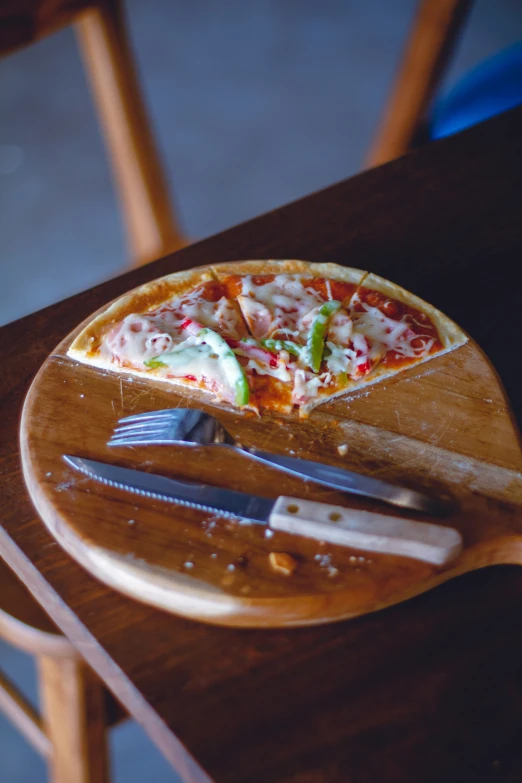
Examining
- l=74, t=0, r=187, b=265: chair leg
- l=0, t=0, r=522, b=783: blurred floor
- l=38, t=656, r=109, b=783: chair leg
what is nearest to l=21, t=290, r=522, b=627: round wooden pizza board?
l=38, t=656, r=109, b=783: chair leg

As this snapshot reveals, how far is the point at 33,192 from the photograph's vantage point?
17.2ft

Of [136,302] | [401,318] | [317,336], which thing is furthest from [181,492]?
[401,318]

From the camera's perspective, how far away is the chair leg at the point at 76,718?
1707 millimetres

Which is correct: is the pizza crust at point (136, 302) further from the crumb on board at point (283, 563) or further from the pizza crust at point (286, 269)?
the crumb on board at point (283, 563)

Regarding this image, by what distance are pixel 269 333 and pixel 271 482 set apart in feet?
1.41

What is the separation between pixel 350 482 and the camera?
4.67 ft

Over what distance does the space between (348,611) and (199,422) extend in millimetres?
466

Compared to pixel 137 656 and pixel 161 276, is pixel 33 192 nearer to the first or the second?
pixel 161 276

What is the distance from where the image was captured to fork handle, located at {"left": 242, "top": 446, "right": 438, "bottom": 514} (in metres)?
1.38

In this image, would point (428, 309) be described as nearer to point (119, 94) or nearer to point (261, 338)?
point (261, 338)

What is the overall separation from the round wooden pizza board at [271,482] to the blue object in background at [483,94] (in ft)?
4.50

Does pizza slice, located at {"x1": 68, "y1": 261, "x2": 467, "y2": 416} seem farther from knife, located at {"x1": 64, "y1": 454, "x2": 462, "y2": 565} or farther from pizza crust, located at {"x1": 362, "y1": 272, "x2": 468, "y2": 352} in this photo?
knife, located at {"x1": 64, "y1": 454, "x2": 462, "y2": 565}

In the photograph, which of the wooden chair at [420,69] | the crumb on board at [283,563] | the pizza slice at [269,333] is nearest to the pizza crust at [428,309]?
the pizza slice at [269,333]

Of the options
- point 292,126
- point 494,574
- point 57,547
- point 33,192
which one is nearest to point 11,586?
point 57,547
